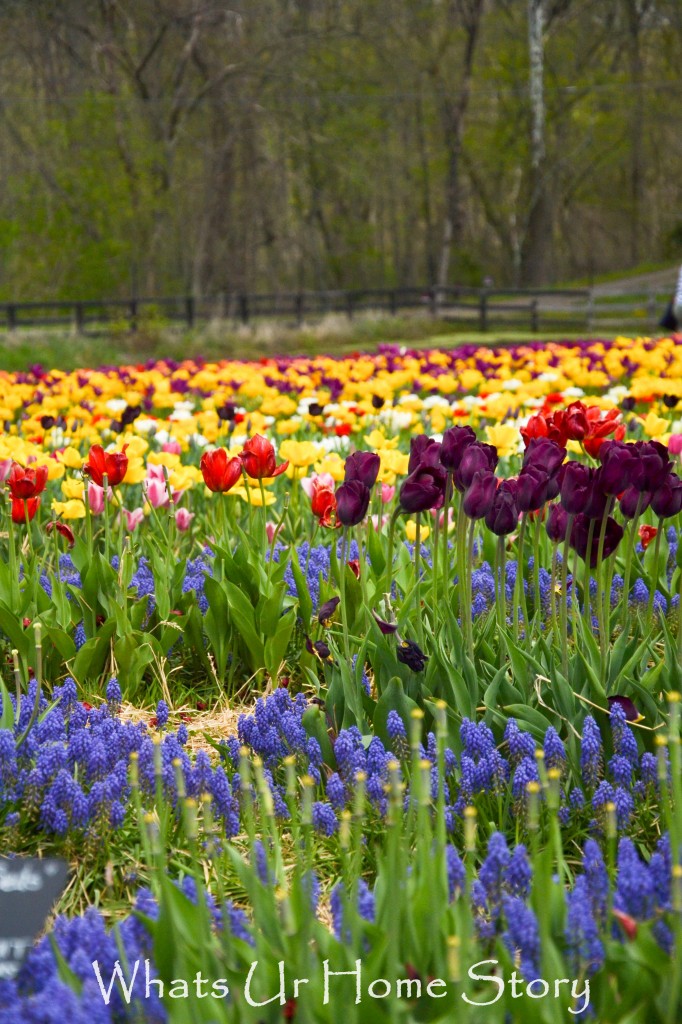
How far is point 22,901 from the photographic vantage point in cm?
168

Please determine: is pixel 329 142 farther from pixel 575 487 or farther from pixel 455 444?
pixel 575 487

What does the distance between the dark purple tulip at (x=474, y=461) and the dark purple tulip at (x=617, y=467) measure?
0.25 metres

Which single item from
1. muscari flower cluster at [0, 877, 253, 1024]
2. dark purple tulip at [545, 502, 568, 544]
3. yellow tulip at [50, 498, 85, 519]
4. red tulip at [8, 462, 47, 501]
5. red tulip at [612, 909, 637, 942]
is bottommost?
muscari flower cluster at [0, 877, 253, 1024]

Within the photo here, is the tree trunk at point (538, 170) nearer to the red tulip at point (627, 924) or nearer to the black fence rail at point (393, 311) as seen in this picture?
the black fence rail at point (393, 311)

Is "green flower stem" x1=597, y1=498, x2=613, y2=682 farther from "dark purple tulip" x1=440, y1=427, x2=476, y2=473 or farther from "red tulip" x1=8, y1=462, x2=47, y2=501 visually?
"red tulip" x1=8, y1=462, x2=47, y2=501

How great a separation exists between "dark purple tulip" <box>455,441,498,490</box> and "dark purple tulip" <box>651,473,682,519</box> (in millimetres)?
342

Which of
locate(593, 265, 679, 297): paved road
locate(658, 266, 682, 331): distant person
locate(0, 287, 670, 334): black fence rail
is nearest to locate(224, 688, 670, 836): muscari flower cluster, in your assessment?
locate(658, 266, 682, 331): distant person

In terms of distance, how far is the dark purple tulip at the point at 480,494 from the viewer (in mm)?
2354

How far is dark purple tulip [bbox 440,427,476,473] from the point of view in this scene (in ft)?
8.11

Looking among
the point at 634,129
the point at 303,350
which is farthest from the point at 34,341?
the point at 634,129

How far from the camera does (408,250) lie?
36375mm

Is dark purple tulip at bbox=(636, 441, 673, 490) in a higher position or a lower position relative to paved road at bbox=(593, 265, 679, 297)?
lower

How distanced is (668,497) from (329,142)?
87.8 ft

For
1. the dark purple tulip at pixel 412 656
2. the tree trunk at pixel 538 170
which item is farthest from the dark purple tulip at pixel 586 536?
the tree trunk at pixel 538 170
